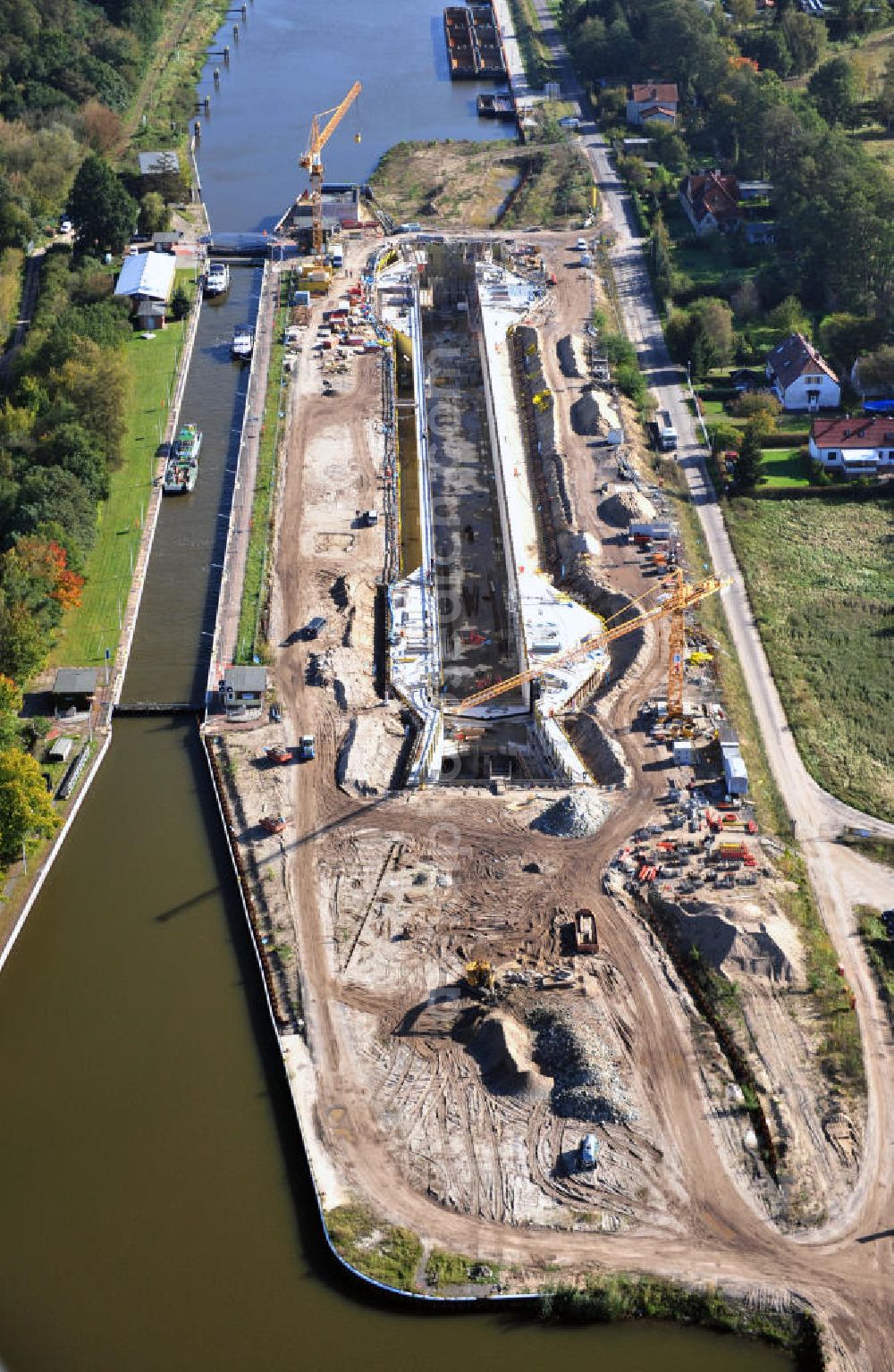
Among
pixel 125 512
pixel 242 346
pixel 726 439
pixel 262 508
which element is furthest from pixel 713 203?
pixel 125 512

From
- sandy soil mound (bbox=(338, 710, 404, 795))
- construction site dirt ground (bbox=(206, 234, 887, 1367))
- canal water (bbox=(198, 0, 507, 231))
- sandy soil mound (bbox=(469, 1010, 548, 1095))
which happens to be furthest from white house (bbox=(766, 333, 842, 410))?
sandy soil mound (bbox=(469, 1010, 548, 1095))

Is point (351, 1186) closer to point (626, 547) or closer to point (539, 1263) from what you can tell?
point (539, 1263)

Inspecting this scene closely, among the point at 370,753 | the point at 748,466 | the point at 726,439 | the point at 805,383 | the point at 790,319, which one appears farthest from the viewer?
the point at 790,319

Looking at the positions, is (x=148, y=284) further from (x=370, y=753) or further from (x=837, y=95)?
(x=837, y=95)

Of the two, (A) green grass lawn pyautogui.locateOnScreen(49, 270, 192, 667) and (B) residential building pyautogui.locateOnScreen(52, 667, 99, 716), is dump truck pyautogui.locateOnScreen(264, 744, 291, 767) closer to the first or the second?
(B) residential building pyautogui.locateOnScreen(52, 667, 99, 716)

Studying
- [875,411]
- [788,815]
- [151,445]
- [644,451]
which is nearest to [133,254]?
[151,445]

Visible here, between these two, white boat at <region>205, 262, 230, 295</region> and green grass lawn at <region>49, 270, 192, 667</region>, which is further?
white boat at <region>205, 262, 230, 295</region>
